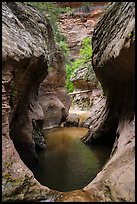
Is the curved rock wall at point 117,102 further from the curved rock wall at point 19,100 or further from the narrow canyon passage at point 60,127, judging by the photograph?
the curved rock wall at point 19,100

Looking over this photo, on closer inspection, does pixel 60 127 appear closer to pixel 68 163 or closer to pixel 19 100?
pixel 68 163

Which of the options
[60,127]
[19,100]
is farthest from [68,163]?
[60,127]

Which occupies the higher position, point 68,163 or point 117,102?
point 117,102

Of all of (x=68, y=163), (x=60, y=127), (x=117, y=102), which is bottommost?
(x=68, y=163)

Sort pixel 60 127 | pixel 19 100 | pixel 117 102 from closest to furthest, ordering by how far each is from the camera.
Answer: pixel 19 100
pixel 117 102
pixel 60 127

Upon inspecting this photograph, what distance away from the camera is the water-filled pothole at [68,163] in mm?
6501

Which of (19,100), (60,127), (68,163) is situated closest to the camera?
(19,100)

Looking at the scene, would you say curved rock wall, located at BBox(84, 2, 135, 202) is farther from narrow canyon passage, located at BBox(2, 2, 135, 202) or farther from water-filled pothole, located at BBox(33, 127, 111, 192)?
water-filled pothole, located at BBox(33, 127, 111, 192)

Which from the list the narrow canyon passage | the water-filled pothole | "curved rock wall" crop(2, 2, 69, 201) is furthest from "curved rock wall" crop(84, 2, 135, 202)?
"curved rock wall" crop(2, 2, 69, 201)

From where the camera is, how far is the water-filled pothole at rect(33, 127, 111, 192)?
650 cm

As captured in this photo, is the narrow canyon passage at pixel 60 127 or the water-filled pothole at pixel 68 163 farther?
the water-filled pothole at pixel 68 163

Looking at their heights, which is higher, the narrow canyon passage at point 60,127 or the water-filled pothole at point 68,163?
the narrow canyon passage at point 60,127

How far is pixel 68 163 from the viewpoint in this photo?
8.09 meters

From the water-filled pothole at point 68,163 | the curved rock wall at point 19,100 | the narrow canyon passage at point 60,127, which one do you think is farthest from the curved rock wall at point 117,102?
the curved rock wall at point 19,100
